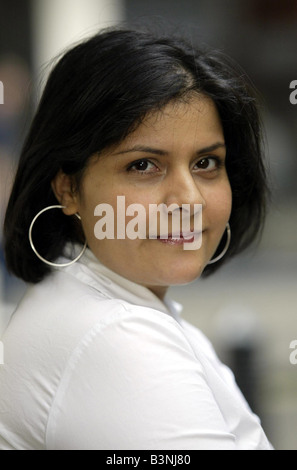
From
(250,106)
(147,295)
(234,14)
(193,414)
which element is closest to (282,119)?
(234,14)

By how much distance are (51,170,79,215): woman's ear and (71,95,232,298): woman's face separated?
0.03 metres

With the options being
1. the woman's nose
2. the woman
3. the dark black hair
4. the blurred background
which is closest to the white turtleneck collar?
the woman

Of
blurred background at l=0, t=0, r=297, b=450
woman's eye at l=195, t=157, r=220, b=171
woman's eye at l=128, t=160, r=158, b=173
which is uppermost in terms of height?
woman's eye at l=128, t=160, r=158, b=173

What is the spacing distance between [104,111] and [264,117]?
313 cm

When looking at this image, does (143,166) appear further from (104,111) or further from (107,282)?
A: (107,282)

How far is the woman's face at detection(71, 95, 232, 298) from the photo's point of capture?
159 centimetres

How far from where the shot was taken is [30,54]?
5.33m

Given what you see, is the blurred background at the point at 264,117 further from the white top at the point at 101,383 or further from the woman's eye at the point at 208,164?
the white top at the point at 101,383

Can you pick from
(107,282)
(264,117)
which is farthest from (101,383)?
(264,117)

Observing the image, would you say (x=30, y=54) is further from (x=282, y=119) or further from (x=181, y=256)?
(x=181, y=256)

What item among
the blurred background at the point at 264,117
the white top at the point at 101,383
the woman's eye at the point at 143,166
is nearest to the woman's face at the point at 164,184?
the woman's eye at the point at 143,166

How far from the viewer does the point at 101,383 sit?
1.38 metres

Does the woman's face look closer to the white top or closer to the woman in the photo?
the woman
